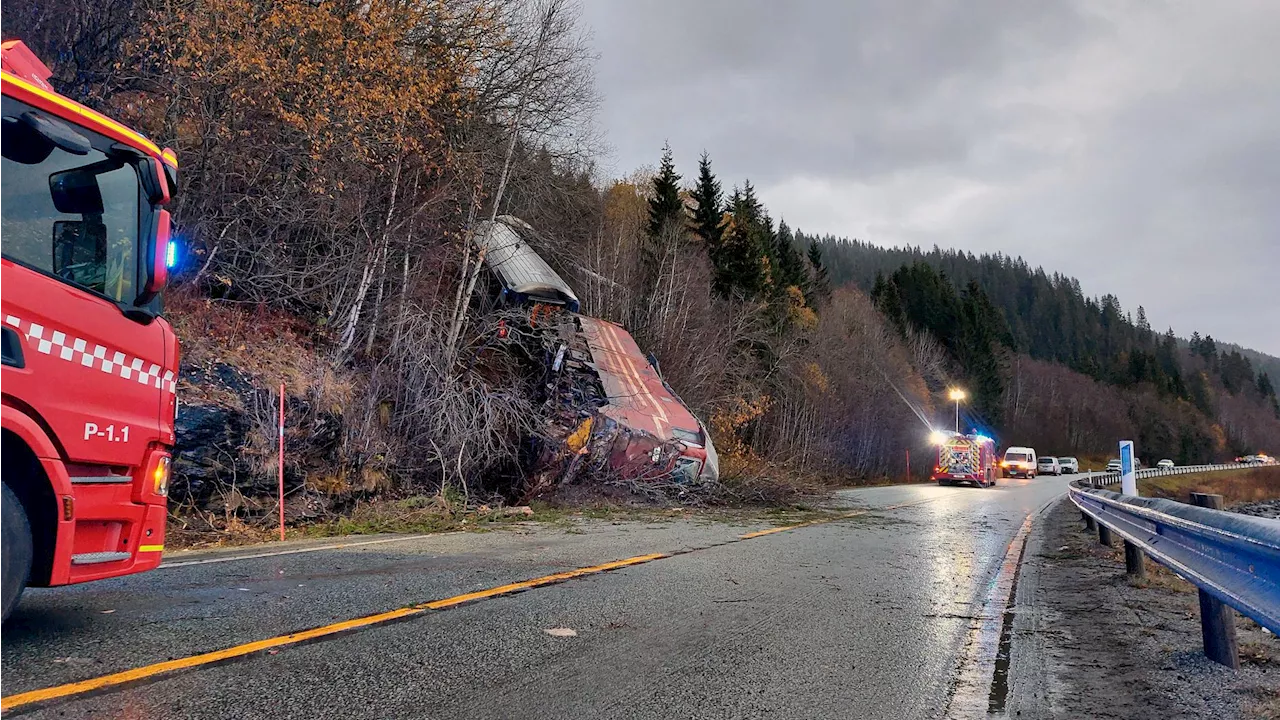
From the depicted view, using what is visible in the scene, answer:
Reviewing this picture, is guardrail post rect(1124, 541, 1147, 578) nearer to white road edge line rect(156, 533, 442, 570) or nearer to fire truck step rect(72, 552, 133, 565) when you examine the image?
white road edge line rect(156, 533, 442, 570)

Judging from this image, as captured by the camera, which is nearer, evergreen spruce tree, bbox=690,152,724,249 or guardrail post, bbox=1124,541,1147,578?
guardrail post, bbox=1124,541,1147,578

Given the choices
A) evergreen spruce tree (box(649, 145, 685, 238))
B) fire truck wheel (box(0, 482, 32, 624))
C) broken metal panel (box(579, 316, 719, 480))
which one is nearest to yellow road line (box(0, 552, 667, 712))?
fire truck wheel (box(0, 482, 32, 624))

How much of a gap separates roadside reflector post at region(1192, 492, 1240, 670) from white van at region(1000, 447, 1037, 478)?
48.0 m

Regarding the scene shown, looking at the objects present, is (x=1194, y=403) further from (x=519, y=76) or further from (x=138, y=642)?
(x=138, y=642)

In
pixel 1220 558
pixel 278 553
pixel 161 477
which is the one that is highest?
pixel 161 477

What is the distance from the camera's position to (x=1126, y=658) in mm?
4656

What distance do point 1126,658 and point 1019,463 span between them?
48241mm

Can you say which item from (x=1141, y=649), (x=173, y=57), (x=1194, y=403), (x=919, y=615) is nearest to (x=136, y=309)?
(x=919, y=615)

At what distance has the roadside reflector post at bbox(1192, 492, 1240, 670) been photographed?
4367mm

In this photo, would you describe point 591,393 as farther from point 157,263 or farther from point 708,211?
point 708,211

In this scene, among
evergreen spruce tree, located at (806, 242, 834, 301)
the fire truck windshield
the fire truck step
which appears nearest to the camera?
the fire truck windshield

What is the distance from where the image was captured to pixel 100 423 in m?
4.03

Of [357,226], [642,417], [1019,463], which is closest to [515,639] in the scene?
[642,417]

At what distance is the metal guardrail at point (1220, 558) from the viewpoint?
3.54 metres
